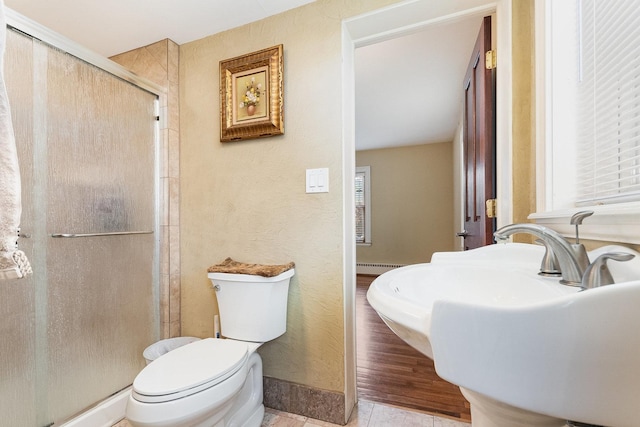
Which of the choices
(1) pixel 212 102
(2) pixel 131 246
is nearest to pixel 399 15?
(1) pixel 212 102

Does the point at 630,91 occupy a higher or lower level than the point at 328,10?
lower

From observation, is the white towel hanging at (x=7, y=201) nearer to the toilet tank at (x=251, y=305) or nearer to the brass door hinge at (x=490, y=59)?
the toilet tank at (x=251, y=305)

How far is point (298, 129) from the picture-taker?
149cm

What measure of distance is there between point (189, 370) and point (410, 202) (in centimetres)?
420

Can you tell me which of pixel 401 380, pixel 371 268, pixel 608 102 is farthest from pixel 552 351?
pixel 371 268

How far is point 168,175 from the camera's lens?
1.71 m

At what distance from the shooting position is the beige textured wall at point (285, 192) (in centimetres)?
141

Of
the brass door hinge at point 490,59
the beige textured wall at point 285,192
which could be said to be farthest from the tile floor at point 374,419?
the brass door hinge at point 490,59

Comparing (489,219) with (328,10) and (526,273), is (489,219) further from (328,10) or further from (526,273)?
(328,10)

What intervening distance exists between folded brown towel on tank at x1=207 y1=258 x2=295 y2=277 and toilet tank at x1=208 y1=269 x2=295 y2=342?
0.06 ft

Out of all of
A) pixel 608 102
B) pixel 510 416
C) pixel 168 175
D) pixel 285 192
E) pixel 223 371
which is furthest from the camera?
pixel 168 175

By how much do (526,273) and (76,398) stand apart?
191cm

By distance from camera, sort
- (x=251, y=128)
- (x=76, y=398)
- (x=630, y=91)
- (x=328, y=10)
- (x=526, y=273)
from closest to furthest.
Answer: (x=630, y=91), (x=526, y=273), (x=76, y=398), (x=328, y=10), (x=251, y=128)

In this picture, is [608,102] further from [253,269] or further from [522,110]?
[253,269]
